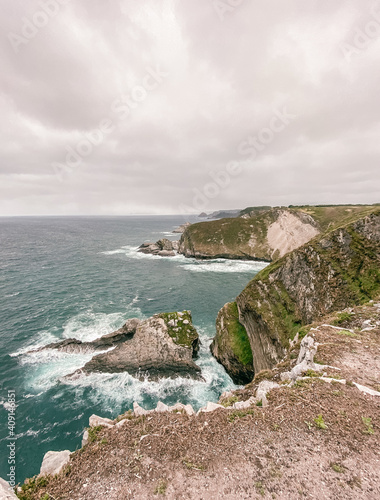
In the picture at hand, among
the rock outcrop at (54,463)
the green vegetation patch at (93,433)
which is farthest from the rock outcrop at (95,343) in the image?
the rock outcrop at (54,463)

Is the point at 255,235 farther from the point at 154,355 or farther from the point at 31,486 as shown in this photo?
the point at 31,486

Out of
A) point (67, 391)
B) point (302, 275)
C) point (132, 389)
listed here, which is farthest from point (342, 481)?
point (67, 391)

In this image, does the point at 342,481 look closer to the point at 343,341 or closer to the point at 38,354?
the point at 343,341

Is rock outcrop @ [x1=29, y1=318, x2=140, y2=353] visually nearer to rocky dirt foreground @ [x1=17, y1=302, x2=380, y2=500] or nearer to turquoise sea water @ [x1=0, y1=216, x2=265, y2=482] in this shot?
turquoise sea water @ [x1=0, y1=216, x2=265, y2=482]

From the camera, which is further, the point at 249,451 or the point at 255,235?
the point at 255,235

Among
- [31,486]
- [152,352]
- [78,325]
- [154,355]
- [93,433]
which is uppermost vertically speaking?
[31,486]

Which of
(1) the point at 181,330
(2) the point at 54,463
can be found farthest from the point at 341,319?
(1) the point at 181,330

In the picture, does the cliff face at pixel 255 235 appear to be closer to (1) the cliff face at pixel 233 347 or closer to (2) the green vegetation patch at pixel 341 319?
(1) the cliff face at pixel 233 347

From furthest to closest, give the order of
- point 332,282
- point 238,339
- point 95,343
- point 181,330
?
point 95,343
point 181,330
point 238,339
point 332,282

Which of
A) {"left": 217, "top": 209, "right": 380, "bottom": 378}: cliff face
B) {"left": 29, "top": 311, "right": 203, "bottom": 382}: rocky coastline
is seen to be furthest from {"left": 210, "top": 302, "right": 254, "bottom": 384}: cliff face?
{"left": 29, "top": 311, "right": 203, "bottom": 382}: rocky coastline
